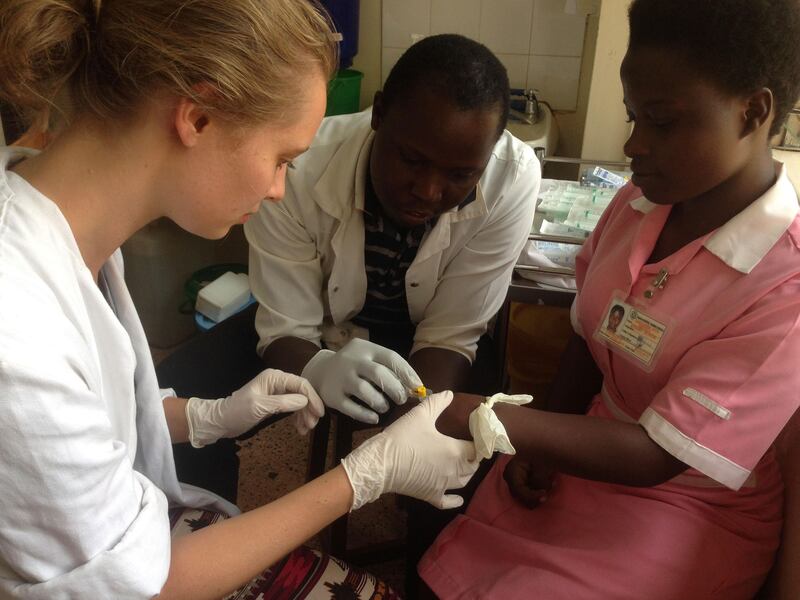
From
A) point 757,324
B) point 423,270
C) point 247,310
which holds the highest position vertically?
point 757,324

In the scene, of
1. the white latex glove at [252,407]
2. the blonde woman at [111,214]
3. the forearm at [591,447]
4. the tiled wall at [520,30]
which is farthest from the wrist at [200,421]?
the tiled wall at [520,30]

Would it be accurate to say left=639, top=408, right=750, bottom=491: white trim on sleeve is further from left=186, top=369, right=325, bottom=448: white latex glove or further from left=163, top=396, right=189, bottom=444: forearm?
left=163, top=396, right=189, bottom=444: forearm

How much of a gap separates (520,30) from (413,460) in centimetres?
184

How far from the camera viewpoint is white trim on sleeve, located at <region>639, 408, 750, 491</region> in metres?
0.92

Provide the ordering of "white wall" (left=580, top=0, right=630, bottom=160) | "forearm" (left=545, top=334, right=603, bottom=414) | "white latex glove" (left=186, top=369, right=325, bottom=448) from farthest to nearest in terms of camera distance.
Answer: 1. "white wall" (left=580, top=0, right=630, bottom=160)
2. "forearm" (left=545, top=334, right=603, bottom=414)
3. "white latex glove" (left=186, top=369, right=325, bottom=448)

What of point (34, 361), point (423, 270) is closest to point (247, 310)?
point (423, 270)

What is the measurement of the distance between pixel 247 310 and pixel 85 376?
894mm

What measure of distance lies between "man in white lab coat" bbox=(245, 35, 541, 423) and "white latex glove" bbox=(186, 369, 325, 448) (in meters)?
0.06

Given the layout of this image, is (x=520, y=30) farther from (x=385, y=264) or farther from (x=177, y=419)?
(x=177, y=419)

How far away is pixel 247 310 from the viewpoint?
159 cm

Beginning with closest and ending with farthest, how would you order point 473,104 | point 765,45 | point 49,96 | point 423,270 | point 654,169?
1. point 49,96
2. point 765,45
3. point 654,169
4. point 473,104
5. point 423,270

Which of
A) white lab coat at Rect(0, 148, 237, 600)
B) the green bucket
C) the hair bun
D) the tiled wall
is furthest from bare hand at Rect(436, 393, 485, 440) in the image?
the tiled wall

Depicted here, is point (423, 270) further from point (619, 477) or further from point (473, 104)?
point (619, 477)

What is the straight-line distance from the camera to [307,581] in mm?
1033
